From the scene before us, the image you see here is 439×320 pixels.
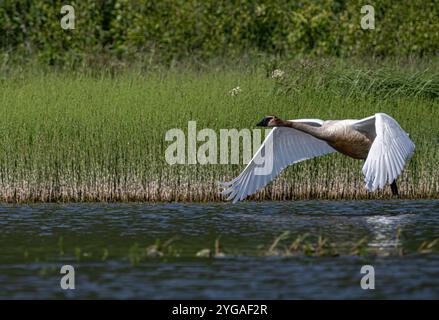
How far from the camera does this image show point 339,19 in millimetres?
26094

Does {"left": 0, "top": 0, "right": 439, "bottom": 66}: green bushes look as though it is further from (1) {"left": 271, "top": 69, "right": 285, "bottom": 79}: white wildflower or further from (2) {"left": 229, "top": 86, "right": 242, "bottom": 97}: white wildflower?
(2) {"left": 229, "top": 86, "right": 242, "bottom": 97}: white wildflower

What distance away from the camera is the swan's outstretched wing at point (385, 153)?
44.9 feet

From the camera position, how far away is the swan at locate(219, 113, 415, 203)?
14.0 m

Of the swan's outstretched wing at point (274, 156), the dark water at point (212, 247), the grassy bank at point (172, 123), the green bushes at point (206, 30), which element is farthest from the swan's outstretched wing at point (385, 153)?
the green bushes at point (206, 30)

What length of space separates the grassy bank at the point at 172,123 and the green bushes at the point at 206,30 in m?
4.98

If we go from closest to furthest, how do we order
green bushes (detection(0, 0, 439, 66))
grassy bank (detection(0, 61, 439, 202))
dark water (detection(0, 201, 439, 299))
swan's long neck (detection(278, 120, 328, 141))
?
dark water (detection(0, 201, 439, 299)) → swan's long neck (detection(278, 120, 328, 141)) → grassy bank (detection(0, 61, 439, 202)) → green bushes (detection(0, 0, 439, 66))

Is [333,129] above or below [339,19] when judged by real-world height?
below

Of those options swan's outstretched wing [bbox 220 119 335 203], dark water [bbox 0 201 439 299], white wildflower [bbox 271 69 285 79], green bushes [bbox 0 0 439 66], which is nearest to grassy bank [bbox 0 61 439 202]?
white wildflower [bbox 271 69 285 79]

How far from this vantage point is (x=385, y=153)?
14.0 meters

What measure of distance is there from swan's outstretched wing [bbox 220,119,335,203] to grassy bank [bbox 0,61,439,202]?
315 millimetres

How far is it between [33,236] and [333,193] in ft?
14.9

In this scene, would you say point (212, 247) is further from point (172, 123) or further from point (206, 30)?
point (206, 30)
